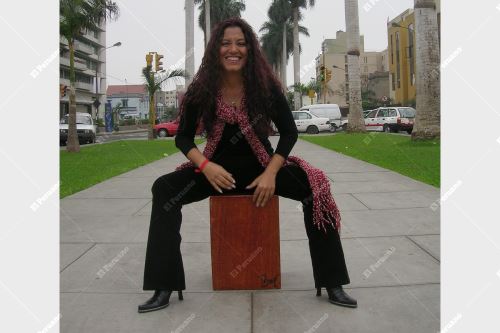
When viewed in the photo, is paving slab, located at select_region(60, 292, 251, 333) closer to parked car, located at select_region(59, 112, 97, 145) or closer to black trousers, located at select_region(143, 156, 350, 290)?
black trousers, located at select_region(143, 156, 350, 290)

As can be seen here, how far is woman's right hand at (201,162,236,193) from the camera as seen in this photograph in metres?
2.88

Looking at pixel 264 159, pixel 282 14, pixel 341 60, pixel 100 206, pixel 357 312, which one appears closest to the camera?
pixel 357 312

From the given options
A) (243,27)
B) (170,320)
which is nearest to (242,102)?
(243,27)

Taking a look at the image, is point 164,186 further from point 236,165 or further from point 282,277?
point 282,277

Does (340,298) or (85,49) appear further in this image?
(85,49)

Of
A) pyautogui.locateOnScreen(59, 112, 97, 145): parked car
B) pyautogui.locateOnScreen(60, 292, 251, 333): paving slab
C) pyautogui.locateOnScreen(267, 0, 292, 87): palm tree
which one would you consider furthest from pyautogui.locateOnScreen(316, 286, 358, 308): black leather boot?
pyautogui.locateOnScreen(267, 0, 292, 87): palm tree

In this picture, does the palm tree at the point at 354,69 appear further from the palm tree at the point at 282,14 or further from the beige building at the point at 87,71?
the beige building at the point at 87,71

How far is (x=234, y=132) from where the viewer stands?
10.1 ft

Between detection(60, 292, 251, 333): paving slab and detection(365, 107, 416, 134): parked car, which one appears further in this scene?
detection(365, 107, 416, 134): parked car

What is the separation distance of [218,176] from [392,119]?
2530 centimetres

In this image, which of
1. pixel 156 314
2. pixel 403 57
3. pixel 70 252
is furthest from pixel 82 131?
pixel 403 57

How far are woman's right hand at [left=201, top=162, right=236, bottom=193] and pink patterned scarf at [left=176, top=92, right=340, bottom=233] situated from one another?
0.61 feet

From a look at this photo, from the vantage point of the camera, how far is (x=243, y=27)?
3.14 meters

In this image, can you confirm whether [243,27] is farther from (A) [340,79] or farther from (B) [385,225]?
(A) [340,79]
